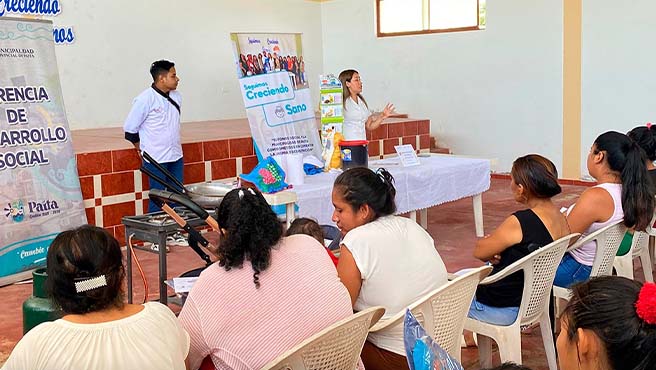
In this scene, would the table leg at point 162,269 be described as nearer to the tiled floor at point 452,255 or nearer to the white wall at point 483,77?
the tiled floor at point 452,255

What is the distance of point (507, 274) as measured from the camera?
263 centimetres

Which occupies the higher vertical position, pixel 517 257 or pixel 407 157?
pixel 407 157

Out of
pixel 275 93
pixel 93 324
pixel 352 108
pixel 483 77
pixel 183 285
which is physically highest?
pixel 483 77

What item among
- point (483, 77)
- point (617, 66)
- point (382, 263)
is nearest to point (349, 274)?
point (382, 263)

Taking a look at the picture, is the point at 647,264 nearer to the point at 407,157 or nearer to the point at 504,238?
the point at 504,238

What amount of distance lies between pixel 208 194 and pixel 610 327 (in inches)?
106

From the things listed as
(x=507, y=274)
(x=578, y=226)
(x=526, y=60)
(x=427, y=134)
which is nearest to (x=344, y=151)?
(x=578, y=226)

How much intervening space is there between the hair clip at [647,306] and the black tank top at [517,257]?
4.79 feet

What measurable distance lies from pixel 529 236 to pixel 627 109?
5516 mm

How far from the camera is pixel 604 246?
10.0 feet

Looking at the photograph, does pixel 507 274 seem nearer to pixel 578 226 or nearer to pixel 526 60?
pixel 578 226

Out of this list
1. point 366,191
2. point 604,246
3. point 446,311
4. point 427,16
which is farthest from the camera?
point 427,16

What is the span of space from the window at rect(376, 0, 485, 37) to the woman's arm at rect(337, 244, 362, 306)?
23.1ft

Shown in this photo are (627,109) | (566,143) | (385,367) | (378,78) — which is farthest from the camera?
(378,78)
